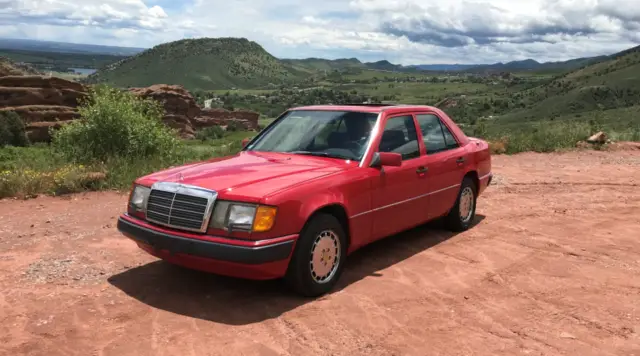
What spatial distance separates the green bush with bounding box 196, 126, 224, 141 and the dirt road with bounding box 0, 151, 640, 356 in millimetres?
71969

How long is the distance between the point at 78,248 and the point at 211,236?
8.01 feet

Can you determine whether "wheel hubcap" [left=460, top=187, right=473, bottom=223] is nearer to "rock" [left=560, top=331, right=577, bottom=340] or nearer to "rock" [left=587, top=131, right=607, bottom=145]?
"rock" [left=560, top=331, right=577, bottom=340]

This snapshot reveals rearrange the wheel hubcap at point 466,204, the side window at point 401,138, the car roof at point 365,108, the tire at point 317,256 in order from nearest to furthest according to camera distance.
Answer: the tire at point 317,256, the side window at point 401,138, the car roof at point 365,108, the wheel hubcap at point 466,204

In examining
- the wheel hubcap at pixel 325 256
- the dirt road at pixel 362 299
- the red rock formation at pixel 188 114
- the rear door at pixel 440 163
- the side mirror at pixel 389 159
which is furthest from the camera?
the red rock formation at pixel 188 114

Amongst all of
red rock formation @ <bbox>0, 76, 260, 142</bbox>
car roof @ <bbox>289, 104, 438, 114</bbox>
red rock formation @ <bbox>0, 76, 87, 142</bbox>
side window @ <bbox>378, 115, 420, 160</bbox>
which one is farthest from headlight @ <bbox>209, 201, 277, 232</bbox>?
red rock formation @ <bbox>0, 76, 87, 142</bbox>

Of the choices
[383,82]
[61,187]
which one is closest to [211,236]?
[61,187]

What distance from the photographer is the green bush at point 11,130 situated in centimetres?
4903

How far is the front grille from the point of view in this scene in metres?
4.32

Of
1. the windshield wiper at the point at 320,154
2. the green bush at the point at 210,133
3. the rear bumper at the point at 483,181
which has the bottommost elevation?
the green bush at the point at 210,133

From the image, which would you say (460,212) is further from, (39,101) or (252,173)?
(39,101)

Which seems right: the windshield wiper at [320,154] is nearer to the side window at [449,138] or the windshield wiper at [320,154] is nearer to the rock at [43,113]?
the side window at [449,138]

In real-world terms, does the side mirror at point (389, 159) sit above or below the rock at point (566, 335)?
above

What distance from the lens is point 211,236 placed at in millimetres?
4273

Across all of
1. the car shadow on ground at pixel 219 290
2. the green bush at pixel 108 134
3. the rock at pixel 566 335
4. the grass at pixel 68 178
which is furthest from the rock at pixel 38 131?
the rock at pixel 566 335
